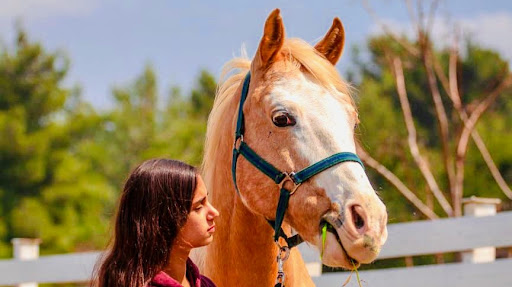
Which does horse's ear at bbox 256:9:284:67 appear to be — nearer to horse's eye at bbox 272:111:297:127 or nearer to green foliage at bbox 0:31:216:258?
horse's eye at bbox 272:111:297:127

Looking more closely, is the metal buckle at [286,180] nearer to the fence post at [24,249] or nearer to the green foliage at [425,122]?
the fence post at [24,249]

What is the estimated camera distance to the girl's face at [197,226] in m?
2.30

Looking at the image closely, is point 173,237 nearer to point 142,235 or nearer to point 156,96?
point 142,235

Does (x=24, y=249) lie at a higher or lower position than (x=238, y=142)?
lower

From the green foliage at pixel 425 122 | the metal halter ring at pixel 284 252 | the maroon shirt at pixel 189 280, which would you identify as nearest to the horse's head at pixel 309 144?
the metal halter ring at pixel 284 252

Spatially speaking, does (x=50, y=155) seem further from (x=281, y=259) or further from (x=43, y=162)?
(x=281, y=259)

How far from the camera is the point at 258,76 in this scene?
9.53ft

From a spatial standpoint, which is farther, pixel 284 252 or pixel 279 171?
pixel 284 252

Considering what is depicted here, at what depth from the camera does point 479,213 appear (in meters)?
4.53

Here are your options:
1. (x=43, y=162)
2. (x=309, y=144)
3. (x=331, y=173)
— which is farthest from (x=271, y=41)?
(x=43, y=162)

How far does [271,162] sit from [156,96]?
31.9 m

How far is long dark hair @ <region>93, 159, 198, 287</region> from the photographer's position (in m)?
2.21

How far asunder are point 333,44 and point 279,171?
28.4 inches

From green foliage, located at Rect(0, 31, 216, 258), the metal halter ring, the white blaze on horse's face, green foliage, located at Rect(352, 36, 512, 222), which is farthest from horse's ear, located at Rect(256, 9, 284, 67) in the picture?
green foliage, located at Rect(0, 31, 216, 258)
